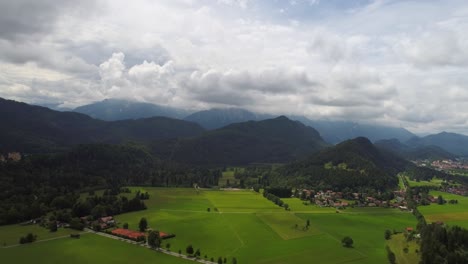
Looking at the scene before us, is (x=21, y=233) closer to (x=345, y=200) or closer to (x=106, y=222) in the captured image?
(x=106, y=222)

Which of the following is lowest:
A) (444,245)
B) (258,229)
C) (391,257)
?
(258,229)

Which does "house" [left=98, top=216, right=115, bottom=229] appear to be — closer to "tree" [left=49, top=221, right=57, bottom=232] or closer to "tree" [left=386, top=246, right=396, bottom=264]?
"tree" [left=49, top=221, right=57, bottom=232]

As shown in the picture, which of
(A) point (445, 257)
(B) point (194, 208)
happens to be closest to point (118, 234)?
(B) point (194, 208)

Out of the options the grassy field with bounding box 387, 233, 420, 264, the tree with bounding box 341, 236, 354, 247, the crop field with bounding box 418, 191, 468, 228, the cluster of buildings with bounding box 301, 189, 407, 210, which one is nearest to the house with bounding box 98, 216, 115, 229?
the tree with bounding box 341, 236, 354, 247

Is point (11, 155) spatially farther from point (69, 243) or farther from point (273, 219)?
point (273, 219)

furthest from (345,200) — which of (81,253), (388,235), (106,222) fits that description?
(81,253)

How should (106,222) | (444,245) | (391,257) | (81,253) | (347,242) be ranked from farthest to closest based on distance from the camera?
(106,222) → (347,242) → (444,245) → (391,257) → (81,253)
